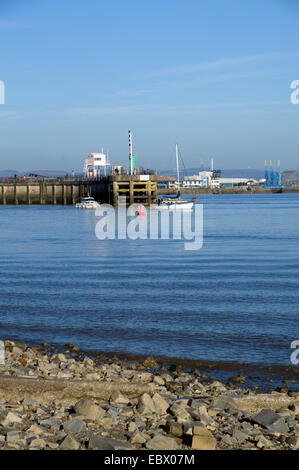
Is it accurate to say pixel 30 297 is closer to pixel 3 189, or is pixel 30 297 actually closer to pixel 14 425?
pixel 14 425

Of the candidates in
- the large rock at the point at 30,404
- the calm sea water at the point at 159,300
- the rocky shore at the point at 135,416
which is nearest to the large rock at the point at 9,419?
the rocky shore at the point at 135,416

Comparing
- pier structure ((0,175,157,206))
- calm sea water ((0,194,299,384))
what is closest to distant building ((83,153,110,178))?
pier structure ((0,175,157,206))

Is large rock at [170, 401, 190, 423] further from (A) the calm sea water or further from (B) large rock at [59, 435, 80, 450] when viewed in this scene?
(A) the calm sea water

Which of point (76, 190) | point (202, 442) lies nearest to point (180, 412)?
point (202, 442)

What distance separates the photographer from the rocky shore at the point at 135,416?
24.3 ft

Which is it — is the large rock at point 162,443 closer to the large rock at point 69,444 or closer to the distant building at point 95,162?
the large rock at point 69,444

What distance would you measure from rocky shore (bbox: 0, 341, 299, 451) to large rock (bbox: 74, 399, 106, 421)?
0.01m

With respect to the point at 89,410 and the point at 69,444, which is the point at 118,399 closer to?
the point at 89,410

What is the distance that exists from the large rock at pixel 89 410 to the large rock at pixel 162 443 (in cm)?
104

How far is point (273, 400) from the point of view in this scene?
921 cm

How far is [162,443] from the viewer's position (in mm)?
7359

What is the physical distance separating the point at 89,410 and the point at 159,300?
11.6m
